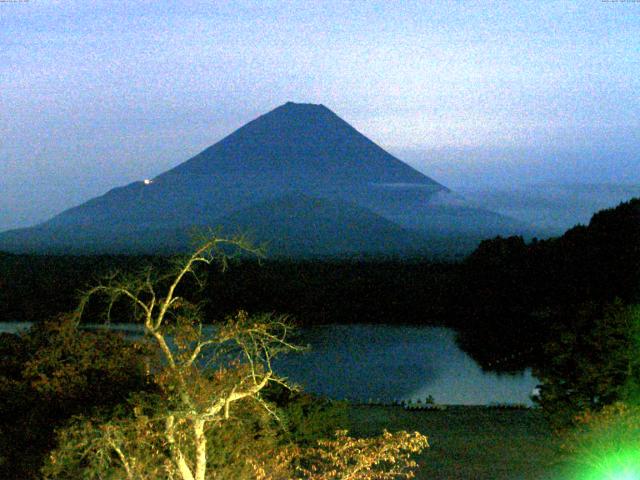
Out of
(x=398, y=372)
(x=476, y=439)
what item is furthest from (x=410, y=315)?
(x=476, y=439)

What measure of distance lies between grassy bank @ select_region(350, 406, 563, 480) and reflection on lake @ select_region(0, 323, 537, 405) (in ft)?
7.78

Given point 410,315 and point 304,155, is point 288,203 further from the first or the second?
point 410,315

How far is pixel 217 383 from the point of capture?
8.52 m

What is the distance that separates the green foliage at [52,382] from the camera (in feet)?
31.2

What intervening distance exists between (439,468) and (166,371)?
375 centimetres

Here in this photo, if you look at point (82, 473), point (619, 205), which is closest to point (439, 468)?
point (82, 473)

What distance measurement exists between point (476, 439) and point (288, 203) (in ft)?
359

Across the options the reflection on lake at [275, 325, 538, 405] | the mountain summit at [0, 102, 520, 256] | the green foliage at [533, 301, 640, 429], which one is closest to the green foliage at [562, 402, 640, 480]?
the green foliage at [533, 301, 640, 429]

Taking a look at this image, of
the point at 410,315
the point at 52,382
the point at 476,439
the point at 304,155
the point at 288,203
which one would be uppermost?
the point at 304,155

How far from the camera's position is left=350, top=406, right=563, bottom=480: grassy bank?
10.4 m

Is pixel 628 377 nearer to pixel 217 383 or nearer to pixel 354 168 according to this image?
pixel 217 383

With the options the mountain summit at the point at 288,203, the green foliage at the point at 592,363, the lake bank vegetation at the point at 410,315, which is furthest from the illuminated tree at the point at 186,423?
the mountain summit at the point at 288,203

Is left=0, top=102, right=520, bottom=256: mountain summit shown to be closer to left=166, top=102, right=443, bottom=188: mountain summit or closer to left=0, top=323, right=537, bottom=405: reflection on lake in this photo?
left=166, top=102, right=443, bottom=188: mountain summit

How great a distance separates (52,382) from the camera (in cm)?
959
